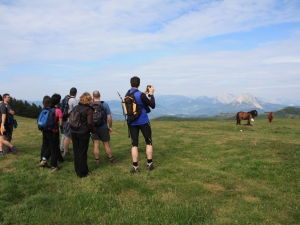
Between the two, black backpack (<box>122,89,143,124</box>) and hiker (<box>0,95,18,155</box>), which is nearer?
black backpack (<box>122,89,143,124</box>)

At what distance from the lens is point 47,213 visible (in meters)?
5.54

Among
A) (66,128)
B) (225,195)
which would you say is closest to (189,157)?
(225,195)

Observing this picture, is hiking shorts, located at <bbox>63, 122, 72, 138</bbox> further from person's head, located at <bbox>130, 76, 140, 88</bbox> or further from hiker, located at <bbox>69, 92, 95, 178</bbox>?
person's head, located at <bbox>130, 76, 140, 88</bbox>

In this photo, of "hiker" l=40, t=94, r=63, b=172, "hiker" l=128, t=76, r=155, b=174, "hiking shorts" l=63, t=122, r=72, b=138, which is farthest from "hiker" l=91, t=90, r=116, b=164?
"hiking shorts" l=63, t=122, r=72, b=138

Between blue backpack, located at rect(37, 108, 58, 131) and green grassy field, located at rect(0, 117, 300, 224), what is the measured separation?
1.58 m

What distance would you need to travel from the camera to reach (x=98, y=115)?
30.1ft

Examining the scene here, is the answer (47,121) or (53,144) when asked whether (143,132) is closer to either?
(53,144)

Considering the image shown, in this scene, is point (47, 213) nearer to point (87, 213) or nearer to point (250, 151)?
point (87, 213)

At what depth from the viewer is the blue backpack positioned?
9000 mm

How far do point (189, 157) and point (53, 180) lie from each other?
5.77 meters

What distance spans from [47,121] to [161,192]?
508 centimetres

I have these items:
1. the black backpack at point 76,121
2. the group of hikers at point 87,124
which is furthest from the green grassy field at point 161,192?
the black backpack at point 76,121

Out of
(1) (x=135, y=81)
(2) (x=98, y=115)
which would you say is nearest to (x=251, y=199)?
(1) (x=135, y=81)

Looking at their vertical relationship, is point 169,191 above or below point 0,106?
below
